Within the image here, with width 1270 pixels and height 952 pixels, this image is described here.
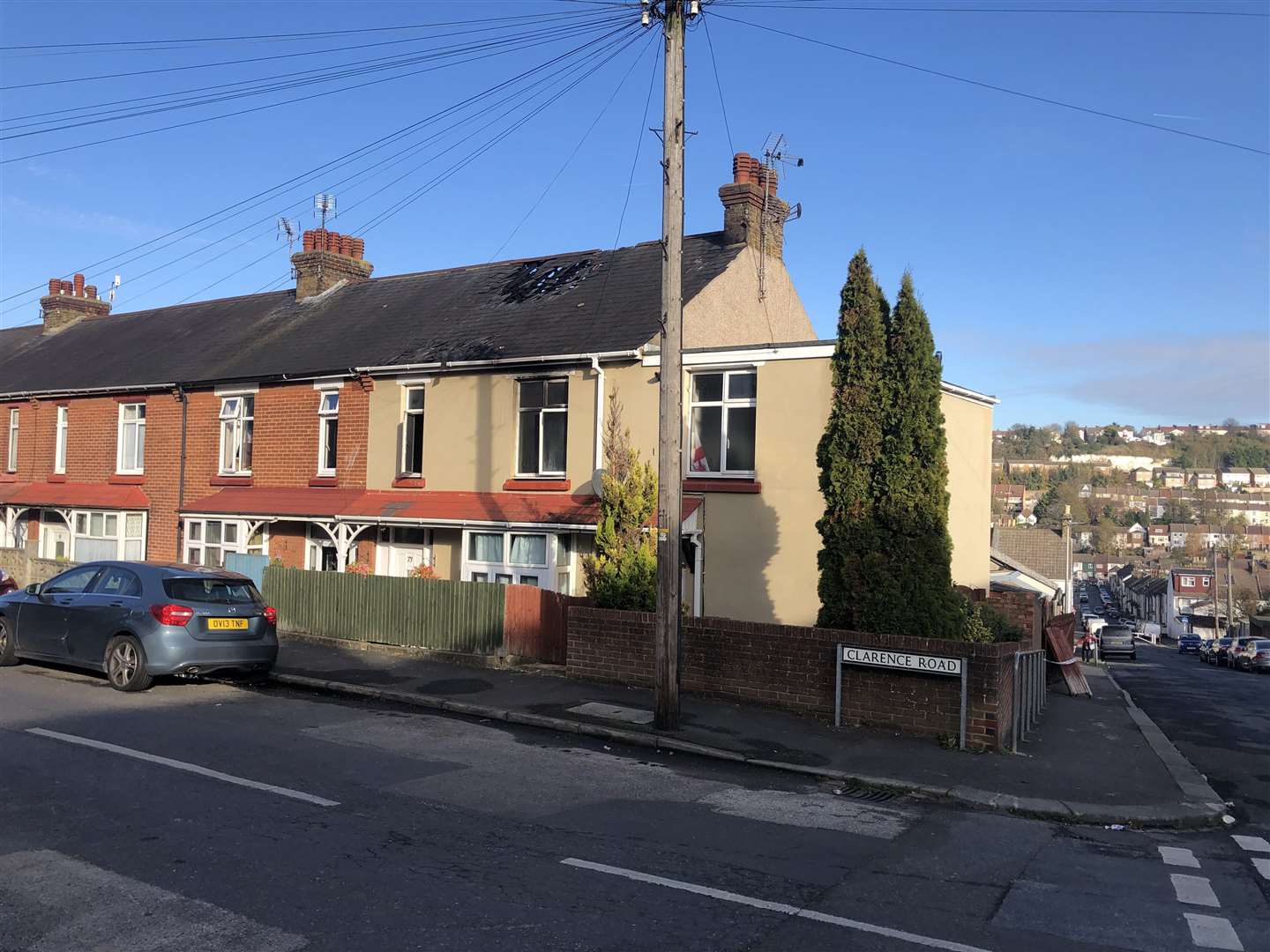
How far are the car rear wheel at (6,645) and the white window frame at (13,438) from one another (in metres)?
17.7

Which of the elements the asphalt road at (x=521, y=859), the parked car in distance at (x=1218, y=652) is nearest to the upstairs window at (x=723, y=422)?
the asphalt road at (x=521, y=859)

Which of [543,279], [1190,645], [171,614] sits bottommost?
[1190,645]

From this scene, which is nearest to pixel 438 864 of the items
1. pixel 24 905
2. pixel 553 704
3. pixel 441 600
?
pixel 24 905

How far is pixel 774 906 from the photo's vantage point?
5.82m

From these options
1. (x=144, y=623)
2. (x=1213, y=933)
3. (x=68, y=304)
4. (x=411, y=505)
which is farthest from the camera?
(x=68, y=304)

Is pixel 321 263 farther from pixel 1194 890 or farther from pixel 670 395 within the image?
pixel 1194 890

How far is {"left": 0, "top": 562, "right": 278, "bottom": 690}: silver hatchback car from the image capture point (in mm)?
11969

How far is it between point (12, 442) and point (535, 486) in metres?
19.2

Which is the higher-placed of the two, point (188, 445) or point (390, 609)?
point (188, 445)

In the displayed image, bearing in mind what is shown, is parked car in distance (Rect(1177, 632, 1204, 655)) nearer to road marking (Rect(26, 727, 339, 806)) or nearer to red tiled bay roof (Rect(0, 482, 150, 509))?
red tiled bay roof (Rect(0, 482, 150, 509))

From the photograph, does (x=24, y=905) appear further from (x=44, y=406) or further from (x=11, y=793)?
(x=44, y=406)

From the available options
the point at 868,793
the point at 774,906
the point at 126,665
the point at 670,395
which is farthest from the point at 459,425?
the point at 774,906

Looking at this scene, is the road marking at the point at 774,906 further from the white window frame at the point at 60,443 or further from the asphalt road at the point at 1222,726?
the white window frame at the point at 60,443

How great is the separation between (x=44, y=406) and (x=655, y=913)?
91.0ft
